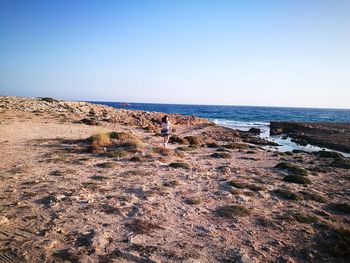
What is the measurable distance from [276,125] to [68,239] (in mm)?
53529

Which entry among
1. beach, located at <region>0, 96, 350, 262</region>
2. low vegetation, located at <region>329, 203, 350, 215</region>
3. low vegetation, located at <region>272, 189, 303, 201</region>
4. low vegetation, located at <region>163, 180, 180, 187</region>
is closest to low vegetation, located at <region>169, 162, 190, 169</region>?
beach, located at <region>0, 96, 350, 262</region>

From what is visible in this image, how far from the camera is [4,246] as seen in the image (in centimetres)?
586

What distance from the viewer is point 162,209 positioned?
8.48m

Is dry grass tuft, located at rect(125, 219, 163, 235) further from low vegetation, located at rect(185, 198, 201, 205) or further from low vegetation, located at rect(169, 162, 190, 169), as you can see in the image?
low vegetation, located at rect(169, 162, 190, 169)

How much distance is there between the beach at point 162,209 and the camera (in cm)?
623

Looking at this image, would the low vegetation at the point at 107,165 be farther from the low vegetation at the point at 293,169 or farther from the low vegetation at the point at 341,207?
the low vegetation at the point at 341,207

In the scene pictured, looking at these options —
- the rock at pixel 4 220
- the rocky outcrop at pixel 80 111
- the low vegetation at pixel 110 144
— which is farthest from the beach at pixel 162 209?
the rocky outcrop at pixel 80 111

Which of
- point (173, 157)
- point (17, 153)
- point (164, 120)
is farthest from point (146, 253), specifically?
point (164, 120)

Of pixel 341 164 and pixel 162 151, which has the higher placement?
pixel 162 151

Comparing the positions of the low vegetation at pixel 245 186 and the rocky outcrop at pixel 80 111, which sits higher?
the rocky outcrop at pixel 80 111

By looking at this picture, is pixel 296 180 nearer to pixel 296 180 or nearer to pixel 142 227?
pixel 296 180

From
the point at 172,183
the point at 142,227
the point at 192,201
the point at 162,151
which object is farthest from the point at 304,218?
the point at 162,151

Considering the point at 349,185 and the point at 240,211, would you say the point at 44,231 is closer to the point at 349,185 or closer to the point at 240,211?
the point at 240,211

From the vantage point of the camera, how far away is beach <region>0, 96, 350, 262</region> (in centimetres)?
623
